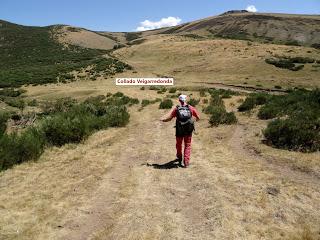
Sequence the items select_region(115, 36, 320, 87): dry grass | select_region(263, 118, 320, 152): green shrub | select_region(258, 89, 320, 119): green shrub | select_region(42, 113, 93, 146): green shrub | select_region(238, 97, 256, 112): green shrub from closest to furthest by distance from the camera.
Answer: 1. select_region(263, 118, 320, 152): green shrub
2. select_region(42, 113, 93, 146): green shrub
3. select_region(258, 89, 320, 119): green shrub
4. select_region(238, 97, 256, 112): green shrub
5. select_region(115, 36, 320, 87): dry grass

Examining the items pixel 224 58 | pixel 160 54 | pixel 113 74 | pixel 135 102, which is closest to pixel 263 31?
pixel 160 54

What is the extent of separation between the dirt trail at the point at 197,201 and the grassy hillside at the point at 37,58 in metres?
52.7

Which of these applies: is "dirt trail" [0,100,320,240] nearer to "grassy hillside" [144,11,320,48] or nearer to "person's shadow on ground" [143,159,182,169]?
"person's shadow on ground" [143,159,182,169]

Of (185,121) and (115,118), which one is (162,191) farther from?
(115,118)

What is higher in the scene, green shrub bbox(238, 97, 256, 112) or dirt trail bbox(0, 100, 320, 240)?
dirt trail bbox(0, 100, 320, 240)

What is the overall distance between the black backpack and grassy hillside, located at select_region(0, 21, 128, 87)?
52804 millimetres

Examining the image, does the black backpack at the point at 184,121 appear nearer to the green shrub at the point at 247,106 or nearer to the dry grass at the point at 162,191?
the dry grass at the point at 162,191

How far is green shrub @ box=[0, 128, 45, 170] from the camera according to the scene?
1241 cm

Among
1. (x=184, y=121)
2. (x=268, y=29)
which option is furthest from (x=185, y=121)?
(x=268, y=29)

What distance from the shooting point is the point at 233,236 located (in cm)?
711

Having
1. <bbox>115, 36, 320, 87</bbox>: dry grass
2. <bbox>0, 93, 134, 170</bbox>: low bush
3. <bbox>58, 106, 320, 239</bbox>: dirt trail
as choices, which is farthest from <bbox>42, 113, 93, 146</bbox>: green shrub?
<bbox>115, 36, 320, 87</bbox>: dry grass

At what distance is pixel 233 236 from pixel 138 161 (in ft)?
18.8

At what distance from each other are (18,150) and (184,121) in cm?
546

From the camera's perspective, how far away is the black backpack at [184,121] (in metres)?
11.1
